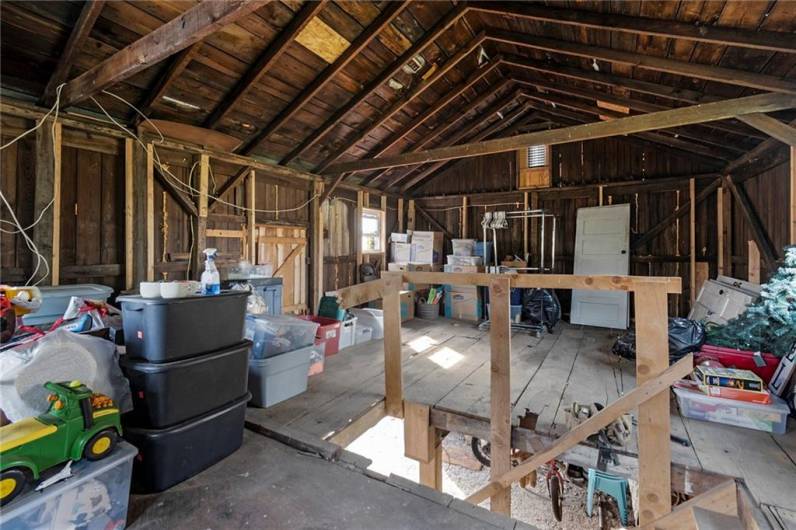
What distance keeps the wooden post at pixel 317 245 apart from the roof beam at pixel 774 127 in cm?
474

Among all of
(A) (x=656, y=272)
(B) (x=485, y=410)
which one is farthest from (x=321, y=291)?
(A) (x=656, y=272)

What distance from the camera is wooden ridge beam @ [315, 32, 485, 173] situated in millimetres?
3878

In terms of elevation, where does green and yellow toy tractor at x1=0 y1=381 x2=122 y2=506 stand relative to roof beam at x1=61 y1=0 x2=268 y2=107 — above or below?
below

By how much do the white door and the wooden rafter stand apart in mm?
5813

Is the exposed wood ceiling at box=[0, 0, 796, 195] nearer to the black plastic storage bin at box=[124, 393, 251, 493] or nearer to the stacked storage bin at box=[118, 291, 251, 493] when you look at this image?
the stacked storage bin at box=[118, 291, 251, 493]

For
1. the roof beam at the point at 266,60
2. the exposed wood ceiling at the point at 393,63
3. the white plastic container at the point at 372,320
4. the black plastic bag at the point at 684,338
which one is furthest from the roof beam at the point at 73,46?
the black plastic bag at the point at 684,338

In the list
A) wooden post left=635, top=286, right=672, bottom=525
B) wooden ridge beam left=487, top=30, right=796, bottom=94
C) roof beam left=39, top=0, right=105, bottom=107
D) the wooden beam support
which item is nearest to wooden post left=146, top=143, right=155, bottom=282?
roof beam left=39, top=0, right=105, bottom=107

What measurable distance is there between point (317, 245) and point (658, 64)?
4416 mm

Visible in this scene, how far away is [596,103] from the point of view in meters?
4.80

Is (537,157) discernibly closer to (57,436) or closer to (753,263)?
(753,263)

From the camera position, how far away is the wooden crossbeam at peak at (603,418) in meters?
1.66

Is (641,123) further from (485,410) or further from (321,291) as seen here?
(321,291)

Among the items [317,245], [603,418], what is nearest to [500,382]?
[603,418]

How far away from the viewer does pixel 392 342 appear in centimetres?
268
